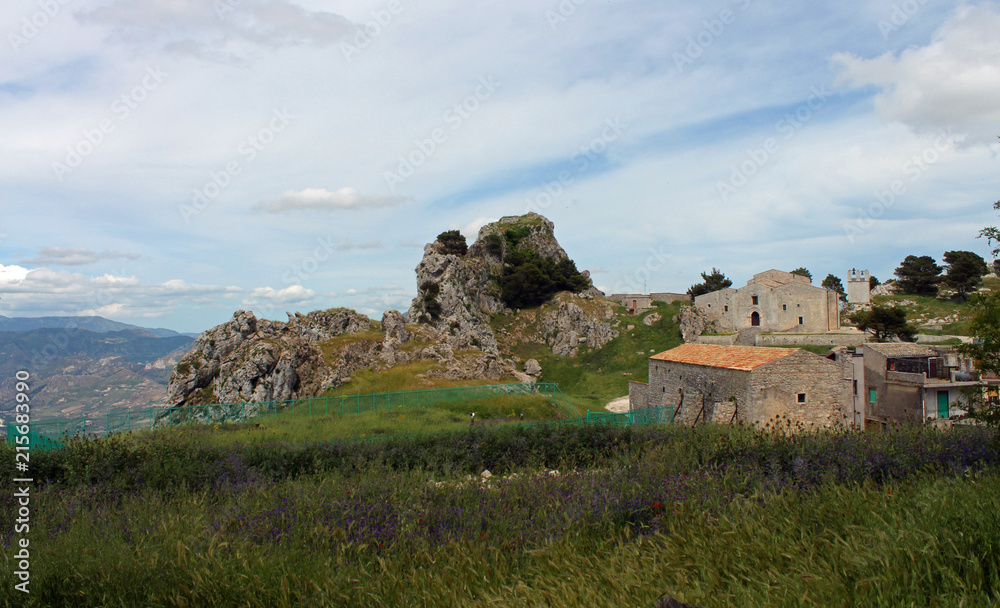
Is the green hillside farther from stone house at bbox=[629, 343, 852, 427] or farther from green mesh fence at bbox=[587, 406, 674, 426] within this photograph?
stone house at bbox=[629, 343, 852, 427]

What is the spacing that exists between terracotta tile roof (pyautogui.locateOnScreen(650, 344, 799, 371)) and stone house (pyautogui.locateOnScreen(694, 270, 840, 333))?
31.2m

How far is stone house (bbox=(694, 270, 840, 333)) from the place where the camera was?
5412 cm

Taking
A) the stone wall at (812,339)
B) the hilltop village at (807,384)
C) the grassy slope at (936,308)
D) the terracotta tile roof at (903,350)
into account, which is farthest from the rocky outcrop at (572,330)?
the grassy slope at (936,308)

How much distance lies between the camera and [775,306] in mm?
56031

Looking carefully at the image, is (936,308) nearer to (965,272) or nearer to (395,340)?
(965,272)

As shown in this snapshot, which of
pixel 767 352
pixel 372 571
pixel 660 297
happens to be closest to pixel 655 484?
pixel 372 571

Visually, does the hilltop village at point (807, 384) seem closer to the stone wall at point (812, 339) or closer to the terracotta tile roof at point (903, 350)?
the terracotta tile roof at point (903, 350)

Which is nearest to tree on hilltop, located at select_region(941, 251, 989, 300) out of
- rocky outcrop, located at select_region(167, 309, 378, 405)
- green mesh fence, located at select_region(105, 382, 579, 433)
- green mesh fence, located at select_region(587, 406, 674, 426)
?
green mesh fence, located at select_region(587, 406, 674, 426)

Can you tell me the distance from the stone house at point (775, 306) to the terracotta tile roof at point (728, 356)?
3117cm

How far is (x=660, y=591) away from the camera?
3.65 meters

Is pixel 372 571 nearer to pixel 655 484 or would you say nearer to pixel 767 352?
pixel 655 484

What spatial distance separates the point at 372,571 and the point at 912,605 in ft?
12.9

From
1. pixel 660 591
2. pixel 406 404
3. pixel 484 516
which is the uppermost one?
pixel 660 591

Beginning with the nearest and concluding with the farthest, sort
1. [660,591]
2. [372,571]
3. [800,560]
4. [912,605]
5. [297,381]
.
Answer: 1. [912,605]
2. [660,591]
3. [800,560]
4. [372,571]
5. [297,381]
